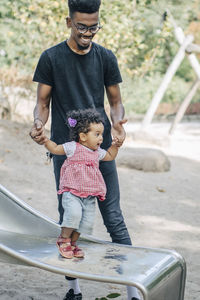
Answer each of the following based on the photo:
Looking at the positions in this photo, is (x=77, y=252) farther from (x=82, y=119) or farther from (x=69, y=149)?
(x=82, y=119)

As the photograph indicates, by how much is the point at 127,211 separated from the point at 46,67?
324 cm

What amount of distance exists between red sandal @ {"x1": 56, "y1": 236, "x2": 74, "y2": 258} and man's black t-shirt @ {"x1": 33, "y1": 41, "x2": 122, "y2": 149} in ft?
1.83

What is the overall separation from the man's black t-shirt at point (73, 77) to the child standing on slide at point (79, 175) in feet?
0.57

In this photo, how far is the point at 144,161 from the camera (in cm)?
807

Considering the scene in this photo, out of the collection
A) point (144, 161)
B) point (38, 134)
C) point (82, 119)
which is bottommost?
point (144, 161)

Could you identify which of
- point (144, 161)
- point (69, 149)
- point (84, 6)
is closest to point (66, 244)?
point (69, 149)

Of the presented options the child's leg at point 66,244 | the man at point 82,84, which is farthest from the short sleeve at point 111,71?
the child's leg at point 66,244

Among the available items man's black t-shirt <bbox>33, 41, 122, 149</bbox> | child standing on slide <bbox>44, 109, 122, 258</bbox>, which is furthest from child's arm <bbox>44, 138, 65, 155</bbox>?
man's black t-shirt <bbox>33, 41, 122, 149</bbox>

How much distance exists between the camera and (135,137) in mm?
11047

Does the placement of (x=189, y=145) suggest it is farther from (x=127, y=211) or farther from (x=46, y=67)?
(x=46, y=67)

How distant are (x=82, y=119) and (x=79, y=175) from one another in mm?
284

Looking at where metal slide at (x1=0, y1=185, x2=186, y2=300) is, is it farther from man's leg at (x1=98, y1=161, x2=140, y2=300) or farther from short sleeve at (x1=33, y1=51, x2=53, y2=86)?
short sleeve at (x1=33, y1=51, x2=53, y2=86)

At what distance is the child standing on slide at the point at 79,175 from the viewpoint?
8.82 feet

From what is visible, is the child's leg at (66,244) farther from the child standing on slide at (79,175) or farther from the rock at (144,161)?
the rock at (144,161)
